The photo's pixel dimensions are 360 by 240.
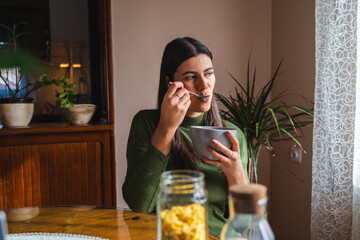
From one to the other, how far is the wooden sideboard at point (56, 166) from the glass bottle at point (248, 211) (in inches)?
66.0

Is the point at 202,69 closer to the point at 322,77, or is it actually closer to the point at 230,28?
the point at 322,77

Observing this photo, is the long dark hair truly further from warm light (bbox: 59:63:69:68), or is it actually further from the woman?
warm light (bbox: 59:63:69:68)

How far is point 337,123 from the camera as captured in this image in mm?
1686

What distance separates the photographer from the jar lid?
0.41 metres

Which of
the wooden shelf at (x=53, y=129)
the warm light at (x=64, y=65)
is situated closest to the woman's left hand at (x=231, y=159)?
the wooden shelf at (x=53, y=129)

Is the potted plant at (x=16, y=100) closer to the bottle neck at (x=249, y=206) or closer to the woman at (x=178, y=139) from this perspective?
the woman at (x=178, y=139)

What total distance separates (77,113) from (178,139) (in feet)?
3.41

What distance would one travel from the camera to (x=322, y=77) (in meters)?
1.74

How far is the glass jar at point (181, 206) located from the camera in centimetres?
50

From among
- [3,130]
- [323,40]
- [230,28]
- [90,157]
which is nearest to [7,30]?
[3,130]

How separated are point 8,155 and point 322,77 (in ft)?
5.89

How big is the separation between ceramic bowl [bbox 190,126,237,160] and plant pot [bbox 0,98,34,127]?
1.50 metres

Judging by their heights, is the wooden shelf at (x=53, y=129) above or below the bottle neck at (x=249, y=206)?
below

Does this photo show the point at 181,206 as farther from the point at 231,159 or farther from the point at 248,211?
the point at 231,159
